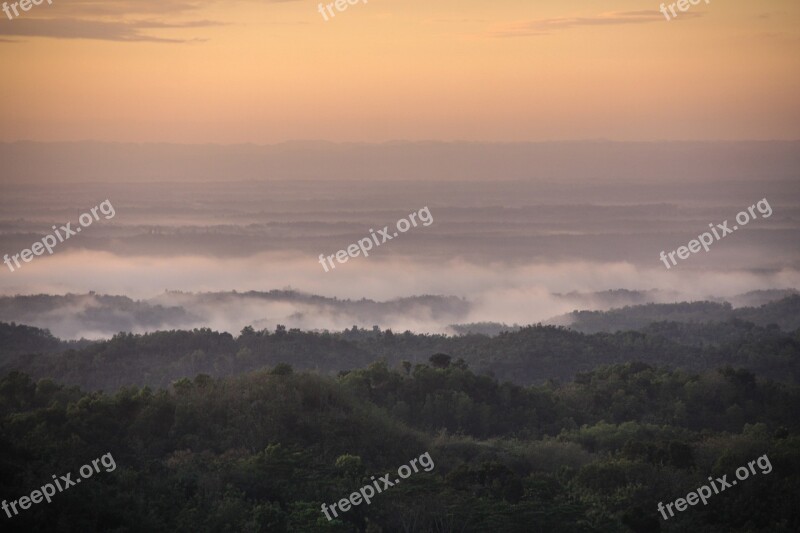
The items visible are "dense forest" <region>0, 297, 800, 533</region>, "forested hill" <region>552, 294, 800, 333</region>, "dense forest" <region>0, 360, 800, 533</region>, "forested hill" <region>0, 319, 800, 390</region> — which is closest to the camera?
Result: "dense forest" <region>0, 360, 800, 533</region>

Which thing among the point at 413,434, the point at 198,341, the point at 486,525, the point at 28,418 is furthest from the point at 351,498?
the point at 198,341

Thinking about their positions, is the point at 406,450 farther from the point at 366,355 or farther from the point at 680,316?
the point at 680,316

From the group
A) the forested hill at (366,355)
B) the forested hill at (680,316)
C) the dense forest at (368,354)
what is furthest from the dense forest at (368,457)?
the forested hill at (680,316)

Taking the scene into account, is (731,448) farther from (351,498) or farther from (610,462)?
(351,498)

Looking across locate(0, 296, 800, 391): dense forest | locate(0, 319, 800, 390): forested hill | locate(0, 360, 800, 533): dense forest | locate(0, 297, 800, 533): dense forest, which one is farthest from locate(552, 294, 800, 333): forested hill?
locate(0, 360, 800, 533): dense forest

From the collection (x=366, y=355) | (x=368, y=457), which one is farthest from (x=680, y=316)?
(x=368, y=457)

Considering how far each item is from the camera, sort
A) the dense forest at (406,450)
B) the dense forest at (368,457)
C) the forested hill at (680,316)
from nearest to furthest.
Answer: the dense forest at (368,457) < the dense forest at (406,450) < the forested hill at (680,316)

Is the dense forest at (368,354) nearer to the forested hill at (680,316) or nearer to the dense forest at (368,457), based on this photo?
the dense forest at (368,457)

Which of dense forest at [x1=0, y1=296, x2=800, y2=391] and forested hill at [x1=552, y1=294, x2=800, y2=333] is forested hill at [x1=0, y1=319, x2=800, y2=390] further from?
forested hill at [x1=552, y1=294, x2=800, y2=333]
